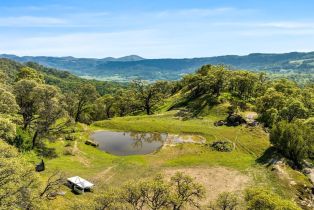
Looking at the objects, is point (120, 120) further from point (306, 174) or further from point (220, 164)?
point (306, 174)

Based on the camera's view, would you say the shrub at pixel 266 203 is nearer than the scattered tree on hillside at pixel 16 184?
No

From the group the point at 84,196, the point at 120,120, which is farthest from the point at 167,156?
the point at 120,120

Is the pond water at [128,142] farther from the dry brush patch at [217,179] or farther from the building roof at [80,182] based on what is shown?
the building roof at [80,182]

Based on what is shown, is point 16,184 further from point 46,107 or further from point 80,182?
point 46,107

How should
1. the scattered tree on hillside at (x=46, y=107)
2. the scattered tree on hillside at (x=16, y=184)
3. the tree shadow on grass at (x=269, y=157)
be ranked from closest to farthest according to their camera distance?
1. the scattered tree on hillside at (x=16, y=184)
2. the scattered tree on hillside at (x=46, y=107)
3. the tree shadow on grass at (x=269, y=157)

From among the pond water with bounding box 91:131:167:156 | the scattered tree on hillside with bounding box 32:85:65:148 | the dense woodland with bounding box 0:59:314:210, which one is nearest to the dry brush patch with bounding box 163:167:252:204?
the dense woodland with bounding box 0:59:314:210

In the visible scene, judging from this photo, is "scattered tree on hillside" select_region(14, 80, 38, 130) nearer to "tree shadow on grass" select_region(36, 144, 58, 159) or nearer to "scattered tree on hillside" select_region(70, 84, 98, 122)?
"tree shadow on grass" select_region(36, 144, 58, 159)

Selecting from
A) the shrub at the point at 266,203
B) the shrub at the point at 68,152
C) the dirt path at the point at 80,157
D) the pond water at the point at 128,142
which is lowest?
the pond water at the point at 128,142

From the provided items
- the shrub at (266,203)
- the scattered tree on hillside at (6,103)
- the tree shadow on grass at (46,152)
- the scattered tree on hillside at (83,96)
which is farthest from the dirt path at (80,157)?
the shrub at (266,203)
